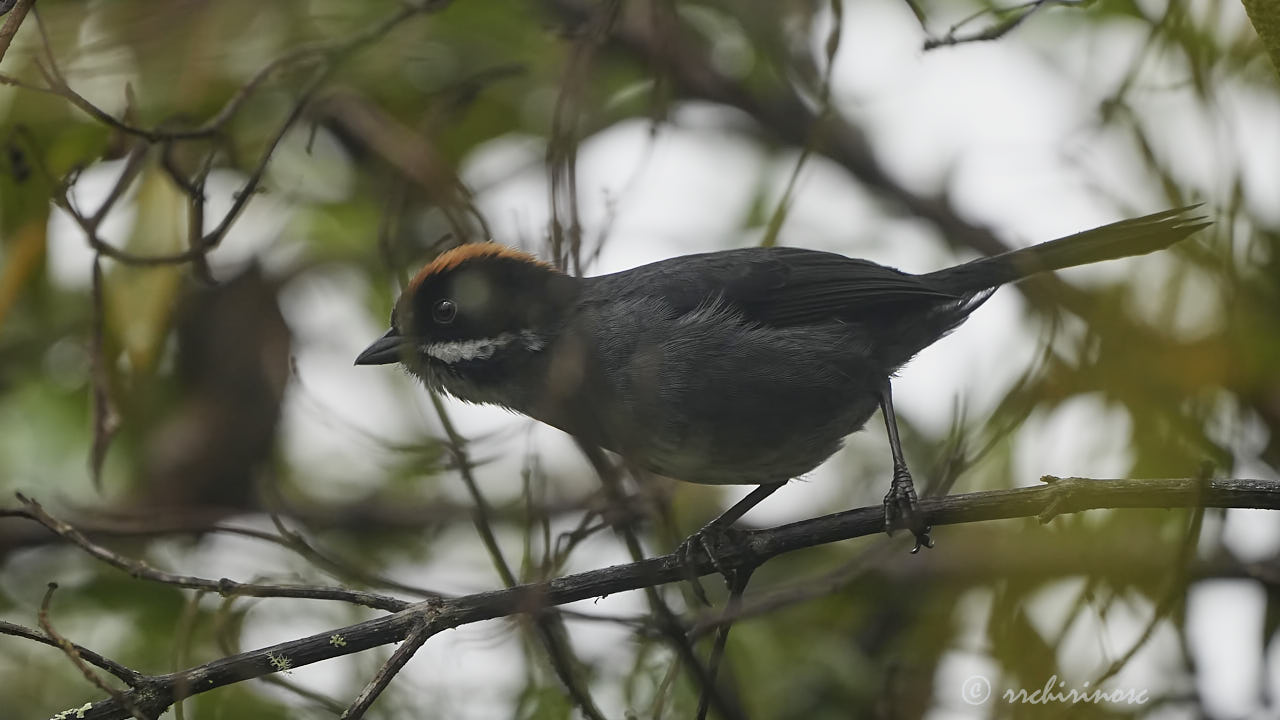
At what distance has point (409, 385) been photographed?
5.50 m

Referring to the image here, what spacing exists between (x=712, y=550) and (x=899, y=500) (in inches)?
26.7

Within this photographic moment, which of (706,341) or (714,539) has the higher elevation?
(706,341)

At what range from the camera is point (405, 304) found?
14.7 feet

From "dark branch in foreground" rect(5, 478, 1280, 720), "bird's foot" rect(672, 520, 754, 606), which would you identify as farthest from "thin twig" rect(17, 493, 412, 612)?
"bird's foot" rect(672, 520, 754, 606)

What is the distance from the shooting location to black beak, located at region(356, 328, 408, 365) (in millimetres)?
4508

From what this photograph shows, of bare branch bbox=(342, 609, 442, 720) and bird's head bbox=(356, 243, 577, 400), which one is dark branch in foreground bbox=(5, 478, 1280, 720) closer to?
bare branch bbox=(342, 609, 442, 720)

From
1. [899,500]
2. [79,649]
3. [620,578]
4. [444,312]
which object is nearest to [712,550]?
[899,500]

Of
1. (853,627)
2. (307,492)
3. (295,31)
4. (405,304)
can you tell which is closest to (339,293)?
(307,492)

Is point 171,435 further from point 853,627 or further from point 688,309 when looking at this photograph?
point 853,627

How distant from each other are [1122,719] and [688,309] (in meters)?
1.99

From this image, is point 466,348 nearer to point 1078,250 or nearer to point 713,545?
point 713,545

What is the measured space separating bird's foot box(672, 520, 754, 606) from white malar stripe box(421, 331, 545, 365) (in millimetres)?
910

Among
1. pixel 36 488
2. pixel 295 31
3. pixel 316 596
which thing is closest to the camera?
pixel 316 596

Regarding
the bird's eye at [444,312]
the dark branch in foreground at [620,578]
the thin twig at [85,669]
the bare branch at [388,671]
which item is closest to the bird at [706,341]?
the bird's eye at [444,312]
